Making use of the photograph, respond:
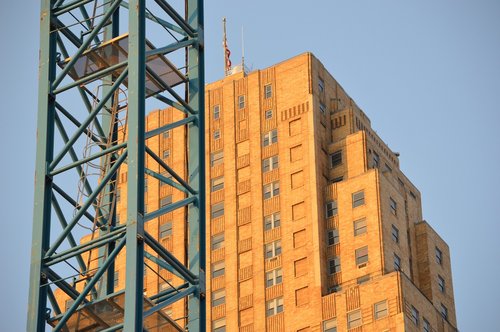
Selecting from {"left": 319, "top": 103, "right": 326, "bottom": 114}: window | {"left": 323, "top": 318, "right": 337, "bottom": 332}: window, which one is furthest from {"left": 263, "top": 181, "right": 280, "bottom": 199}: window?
{"left": 323, "top": 318, "right": 337, "bottom": 332}: window

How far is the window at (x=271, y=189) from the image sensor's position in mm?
120688

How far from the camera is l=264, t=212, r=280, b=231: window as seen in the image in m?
119

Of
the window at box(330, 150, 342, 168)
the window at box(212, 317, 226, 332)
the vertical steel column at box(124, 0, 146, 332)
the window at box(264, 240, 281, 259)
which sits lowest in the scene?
the vertical steel column at box(124, 0, 146, 332)

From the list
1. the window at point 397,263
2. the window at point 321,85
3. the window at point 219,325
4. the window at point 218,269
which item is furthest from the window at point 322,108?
the window at point 219,325

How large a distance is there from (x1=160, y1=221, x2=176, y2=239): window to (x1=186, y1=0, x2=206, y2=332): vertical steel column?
6883 cm

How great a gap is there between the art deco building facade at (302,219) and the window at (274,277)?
0.07 m

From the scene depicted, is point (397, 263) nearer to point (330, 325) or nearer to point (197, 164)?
point (330, 325)

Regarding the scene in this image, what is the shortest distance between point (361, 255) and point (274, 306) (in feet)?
24.0

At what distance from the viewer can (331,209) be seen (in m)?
117

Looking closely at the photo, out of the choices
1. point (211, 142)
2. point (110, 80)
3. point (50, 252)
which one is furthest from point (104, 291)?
point (211, 142)

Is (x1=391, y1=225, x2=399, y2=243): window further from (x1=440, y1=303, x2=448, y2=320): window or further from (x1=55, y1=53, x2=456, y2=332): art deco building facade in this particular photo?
(x1=440, y1=303, x2=448, y2=320): window

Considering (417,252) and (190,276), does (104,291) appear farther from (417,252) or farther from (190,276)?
(417,252)

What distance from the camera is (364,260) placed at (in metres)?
113

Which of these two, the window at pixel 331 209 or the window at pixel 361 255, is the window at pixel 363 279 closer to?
the window at pixel 361 255
